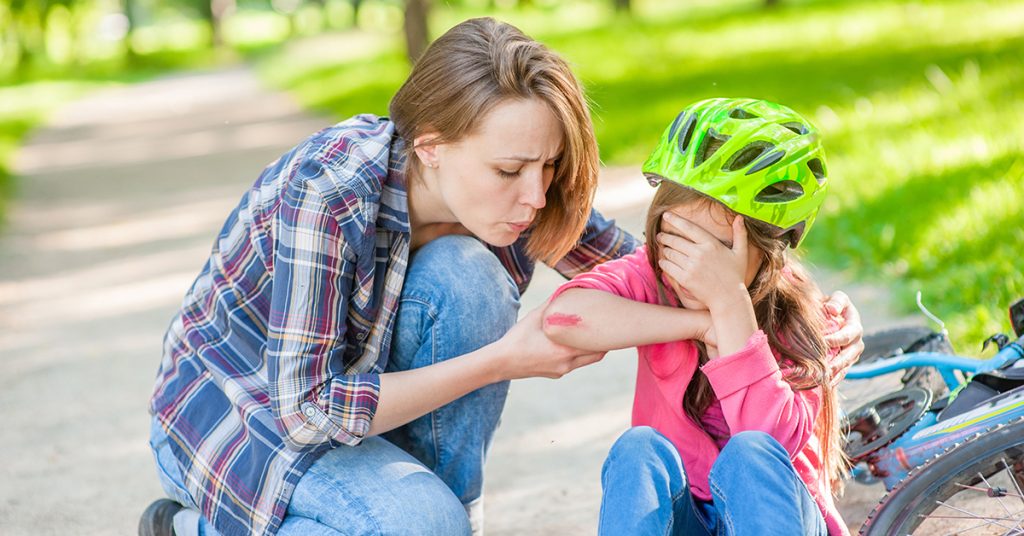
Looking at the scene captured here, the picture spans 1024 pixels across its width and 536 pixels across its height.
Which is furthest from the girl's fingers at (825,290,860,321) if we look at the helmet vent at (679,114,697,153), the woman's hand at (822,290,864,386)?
the helmet vent at (679,114,697,153)

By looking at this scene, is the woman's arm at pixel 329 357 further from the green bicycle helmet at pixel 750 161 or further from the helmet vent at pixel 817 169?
the helmet vent at pixel 817 169

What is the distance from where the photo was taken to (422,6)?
1201 centimetres

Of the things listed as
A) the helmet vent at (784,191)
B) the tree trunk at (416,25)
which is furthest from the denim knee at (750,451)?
the tree trunk at (416,25)

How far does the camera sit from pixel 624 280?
2.29 meters

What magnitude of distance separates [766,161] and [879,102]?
5958 mm

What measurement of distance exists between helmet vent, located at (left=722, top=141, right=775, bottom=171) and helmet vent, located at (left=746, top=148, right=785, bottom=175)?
13mm

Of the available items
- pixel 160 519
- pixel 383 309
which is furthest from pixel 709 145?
pixel 160 519

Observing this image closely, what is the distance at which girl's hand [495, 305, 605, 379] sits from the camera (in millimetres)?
2221

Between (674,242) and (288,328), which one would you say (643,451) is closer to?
(674,242)

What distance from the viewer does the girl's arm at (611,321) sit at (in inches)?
84.6

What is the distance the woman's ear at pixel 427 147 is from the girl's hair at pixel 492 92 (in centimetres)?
1

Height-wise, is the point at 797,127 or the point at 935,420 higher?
the point at 797,127

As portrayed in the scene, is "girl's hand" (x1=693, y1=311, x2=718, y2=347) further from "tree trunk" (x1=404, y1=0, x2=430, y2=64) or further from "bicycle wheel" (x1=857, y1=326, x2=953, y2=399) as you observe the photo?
"tree trunk" (x1=404, y1=0, x2=430, y2=64)

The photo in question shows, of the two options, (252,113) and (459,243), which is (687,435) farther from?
(252,113)
